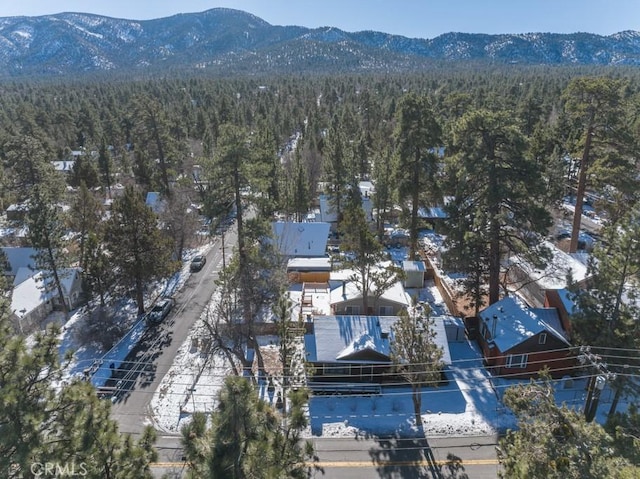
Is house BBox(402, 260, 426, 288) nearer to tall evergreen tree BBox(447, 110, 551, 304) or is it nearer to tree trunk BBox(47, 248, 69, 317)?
tall evergreen tree BBox(447, 110, 551, 304)

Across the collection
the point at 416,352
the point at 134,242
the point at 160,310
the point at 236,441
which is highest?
the point at 236,441

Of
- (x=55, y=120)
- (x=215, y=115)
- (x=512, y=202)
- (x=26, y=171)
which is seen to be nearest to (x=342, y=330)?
(x=512, y=202)

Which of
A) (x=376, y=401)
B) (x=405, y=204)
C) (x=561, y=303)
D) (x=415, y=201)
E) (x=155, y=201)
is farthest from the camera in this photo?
(x=155, y=201)

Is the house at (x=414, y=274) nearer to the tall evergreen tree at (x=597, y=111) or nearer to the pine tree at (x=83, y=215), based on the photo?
the tall evergreen tree at (x=597, y=111)

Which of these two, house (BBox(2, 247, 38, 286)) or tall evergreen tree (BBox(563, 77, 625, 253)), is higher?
tall evergreen tree (BBox(563, 77, 625, 253))

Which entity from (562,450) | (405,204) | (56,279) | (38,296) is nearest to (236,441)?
(562,450)

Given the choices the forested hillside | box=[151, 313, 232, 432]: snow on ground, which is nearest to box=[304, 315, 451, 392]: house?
the forested hillside

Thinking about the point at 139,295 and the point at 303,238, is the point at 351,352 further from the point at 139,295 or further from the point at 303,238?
the point at 303,238
